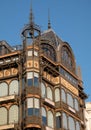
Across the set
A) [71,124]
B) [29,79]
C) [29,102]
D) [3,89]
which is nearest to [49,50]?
[29,79]

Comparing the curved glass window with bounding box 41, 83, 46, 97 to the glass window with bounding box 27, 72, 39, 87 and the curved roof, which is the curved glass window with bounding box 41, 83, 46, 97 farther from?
the curved roof

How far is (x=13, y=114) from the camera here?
53781 millimetres

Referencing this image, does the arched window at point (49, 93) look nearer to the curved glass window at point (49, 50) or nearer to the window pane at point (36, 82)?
the window pane at point (36, 82)

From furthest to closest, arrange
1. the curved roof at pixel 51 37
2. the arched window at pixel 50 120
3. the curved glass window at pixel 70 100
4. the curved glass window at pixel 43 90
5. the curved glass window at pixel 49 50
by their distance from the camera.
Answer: the curved roof at pixel 51 37, the curved glass window at pixel 49 50, the curved glass window at pixel 70 100, the curved glass window at pixel 43 90, the arched window at pixel 50 120

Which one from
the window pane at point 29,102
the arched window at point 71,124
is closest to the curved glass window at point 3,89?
the window pane at point 29,102

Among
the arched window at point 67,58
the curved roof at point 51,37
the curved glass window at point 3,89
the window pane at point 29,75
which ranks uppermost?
the curved roof at point 51,37

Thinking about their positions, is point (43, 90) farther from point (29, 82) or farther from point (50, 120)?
point (50, 120)

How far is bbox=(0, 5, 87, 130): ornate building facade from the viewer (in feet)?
171

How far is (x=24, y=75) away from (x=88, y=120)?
25.0m

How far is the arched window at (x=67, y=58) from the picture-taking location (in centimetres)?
6223

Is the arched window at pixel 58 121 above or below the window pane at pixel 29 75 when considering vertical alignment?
below

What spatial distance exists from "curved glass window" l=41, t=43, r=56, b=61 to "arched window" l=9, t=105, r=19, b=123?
10.2 m

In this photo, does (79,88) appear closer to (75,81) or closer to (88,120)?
(75,81)

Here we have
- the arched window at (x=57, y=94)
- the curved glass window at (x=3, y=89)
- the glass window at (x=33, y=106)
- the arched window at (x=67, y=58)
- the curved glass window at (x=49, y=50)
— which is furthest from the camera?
the arched window at (x=67, y=58)
